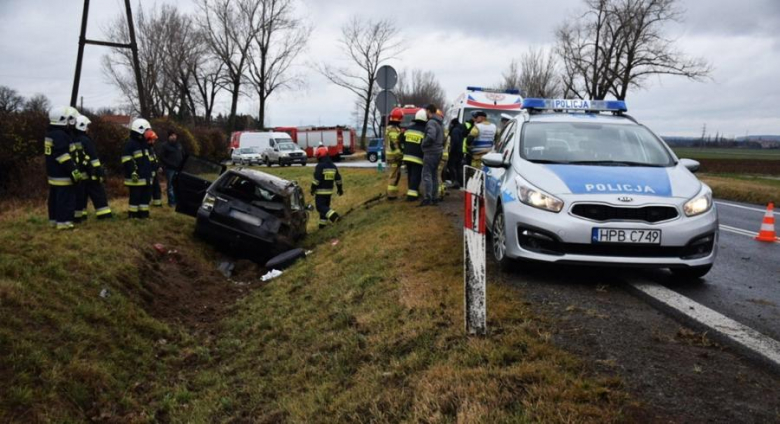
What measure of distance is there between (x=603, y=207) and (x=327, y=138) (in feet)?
147

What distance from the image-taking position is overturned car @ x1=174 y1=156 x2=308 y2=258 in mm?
10359

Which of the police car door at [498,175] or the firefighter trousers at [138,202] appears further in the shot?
the firefighter trousers at [138,202]

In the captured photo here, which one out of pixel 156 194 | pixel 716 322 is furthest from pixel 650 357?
pixel 156 194

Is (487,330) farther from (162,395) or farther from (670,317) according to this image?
(162,395)

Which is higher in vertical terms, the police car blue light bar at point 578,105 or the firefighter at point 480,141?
the police car blue light bar at point 578,105

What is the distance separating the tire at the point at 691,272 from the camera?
5.36 meters

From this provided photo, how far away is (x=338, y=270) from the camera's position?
830cm

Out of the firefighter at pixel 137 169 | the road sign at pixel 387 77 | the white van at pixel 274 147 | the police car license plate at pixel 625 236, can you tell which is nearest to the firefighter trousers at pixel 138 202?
the firefighter at pixel 137 169

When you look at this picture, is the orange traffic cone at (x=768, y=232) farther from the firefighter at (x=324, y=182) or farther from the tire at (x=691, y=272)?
the firefighter at (x=324, y=182)

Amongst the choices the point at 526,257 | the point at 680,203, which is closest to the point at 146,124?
the point at 526,257

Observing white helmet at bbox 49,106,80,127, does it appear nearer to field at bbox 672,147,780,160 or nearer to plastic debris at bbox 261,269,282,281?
plastic debris at bbox 261,269,282,281

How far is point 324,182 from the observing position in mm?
12477

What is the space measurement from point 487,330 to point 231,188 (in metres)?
7.49

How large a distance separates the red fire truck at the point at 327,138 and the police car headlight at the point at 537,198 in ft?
138
